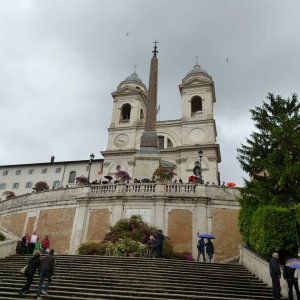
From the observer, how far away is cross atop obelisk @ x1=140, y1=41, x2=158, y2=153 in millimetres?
32438

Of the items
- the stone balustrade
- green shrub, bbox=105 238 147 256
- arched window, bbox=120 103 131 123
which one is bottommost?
green shrub, bbox=105 238 147 256

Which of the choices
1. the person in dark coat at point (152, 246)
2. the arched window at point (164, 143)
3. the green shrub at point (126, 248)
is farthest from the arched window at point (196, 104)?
the person in dark coat at point (152, 246)

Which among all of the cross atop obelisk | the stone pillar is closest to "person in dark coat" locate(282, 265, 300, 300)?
the stone pillar

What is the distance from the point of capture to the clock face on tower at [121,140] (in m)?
51.4

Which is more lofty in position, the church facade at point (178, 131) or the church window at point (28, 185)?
the church facade at point (178, 131)

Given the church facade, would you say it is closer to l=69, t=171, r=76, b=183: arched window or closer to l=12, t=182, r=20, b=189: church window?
l=69, t=171, r=76, b=183: arched window

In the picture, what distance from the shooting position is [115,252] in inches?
720

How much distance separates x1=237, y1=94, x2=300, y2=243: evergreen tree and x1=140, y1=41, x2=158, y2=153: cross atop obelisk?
13526 mm

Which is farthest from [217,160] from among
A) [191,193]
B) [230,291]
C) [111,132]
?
[230,291]

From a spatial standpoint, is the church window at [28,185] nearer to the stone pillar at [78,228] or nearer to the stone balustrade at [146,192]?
the stone balustrade at [146,192]

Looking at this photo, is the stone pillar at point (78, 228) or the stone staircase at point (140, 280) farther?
the stone pillar at point (78, 228)

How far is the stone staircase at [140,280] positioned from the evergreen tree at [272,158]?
371 cm

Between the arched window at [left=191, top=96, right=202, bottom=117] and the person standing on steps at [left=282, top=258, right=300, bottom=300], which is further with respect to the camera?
the arched window at [left=191, top=96, right=202, bottom=117]

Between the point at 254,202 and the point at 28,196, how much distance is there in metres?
18.5
